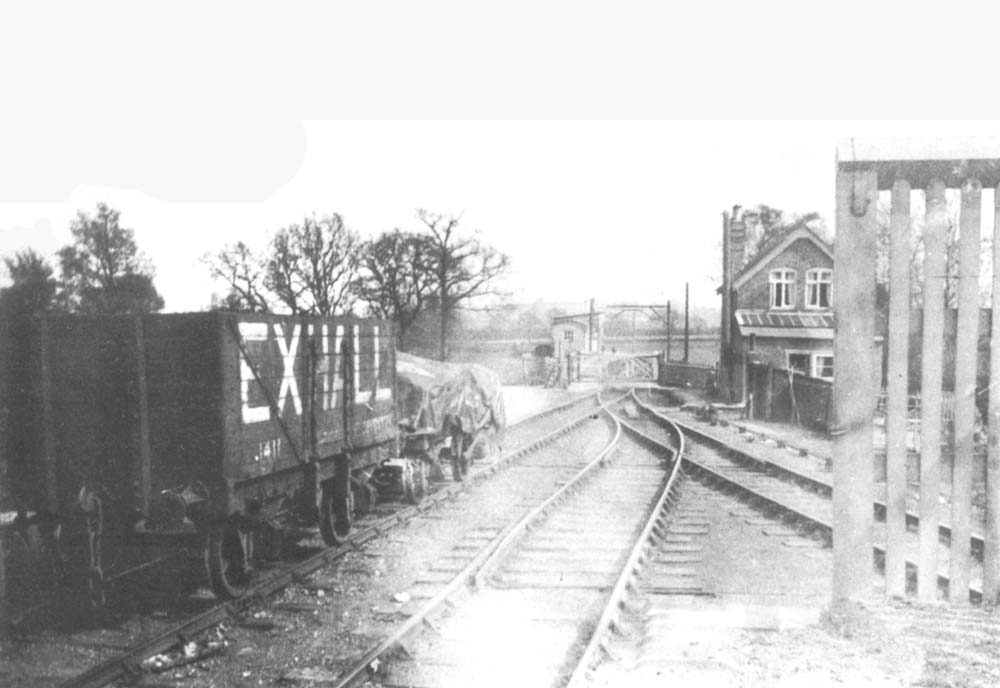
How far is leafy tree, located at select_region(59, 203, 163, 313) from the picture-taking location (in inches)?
527

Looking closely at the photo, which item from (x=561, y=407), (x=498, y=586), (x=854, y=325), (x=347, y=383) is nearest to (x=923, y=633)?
(x=854, y=325)

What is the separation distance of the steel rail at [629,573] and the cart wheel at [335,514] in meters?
2.95

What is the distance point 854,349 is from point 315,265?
12.1 meters

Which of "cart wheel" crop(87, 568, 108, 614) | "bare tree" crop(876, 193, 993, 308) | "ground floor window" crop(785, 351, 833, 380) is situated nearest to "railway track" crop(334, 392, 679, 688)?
"cart wheel" crop(87, 568, 108, 614)

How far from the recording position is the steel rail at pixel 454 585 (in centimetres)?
504

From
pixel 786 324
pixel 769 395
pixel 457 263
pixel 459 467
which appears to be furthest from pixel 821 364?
pixel 457 263

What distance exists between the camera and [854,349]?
440 centimetres

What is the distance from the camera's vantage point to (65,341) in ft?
20.7

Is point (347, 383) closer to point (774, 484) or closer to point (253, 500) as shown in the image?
point (253, 500)

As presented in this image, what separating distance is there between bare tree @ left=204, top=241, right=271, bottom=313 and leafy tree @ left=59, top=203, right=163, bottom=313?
5.01ft

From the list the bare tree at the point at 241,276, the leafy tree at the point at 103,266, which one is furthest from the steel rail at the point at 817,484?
the leafy tree at the point at 103,266

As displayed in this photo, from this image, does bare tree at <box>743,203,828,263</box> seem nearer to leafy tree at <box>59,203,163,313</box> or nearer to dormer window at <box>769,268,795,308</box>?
dormer window at <box>769,268,795,308</box>

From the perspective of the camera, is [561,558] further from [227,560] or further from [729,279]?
[729,279]

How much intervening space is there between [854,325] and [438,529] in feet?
20.4
